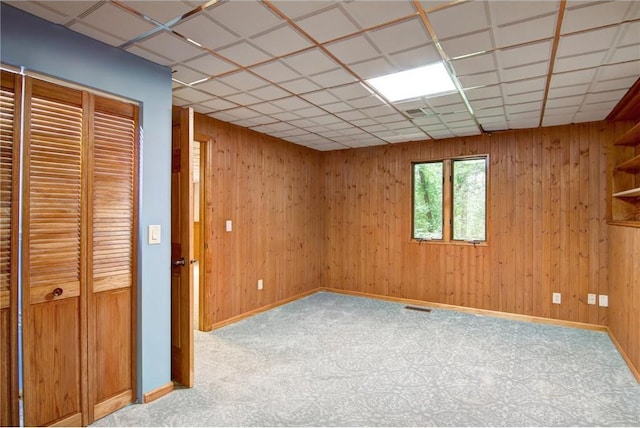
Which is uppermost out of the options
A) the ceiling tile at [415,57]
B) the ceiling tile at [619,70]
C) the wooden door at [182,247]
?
the ceiling tile at [415,57]

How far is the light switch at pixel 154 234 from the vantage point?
2436 millimetres

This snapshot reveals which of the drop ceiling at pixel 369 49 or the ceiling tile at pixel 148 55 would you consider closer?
the drop ceiling at pixel 369 49

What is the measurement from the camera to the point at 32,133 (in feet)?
6.26

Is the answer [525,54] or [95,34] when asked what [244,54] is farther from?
[525,54]

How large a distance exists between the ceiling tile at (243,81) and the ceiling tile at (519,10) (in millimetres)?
1692

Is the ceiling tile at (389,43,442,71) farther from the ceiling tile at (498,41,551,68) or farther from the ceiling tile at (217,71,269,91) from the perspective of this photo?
the ceiling tile at (217,71,269,91)

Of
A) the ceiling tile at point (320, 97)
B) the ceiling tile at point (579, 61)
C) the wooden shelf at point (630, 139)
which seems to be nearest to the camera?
the ceiling tile at point (579, 61)

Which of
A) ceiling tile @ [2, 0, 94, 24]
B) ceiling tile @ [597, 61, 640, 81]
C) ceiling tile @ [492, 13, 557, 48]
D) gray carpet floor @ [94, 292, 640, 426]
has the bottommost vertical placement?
gray carpet floor @ [94, 292, 640, 426]

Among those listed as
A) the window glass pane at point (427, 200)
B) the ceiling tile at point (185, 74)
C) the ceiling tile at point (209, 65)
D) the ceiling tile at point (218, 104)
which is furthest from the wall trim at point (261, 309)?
the ceiling tile at point (209, 65)

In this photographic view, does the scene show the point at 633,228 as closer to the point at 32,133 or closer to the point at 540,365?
the point at 540,365

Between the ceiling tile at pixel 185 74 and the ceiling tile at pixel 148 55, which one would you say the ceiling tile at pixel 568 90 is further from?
the ceiling tile at pixel 148 55

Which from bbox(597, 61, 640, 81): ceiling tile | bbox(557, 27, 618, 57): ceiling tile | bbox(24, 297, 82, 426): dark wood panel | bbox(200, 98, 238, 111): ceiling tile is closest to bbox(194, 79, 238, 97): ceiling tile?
bbox(200, 98, 238, 111): ceiling tile

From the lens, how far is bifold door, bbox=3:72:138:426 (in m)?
1.91

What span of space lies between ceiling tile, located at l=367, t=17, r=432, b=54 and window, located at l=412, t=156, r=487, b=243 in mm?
2951
